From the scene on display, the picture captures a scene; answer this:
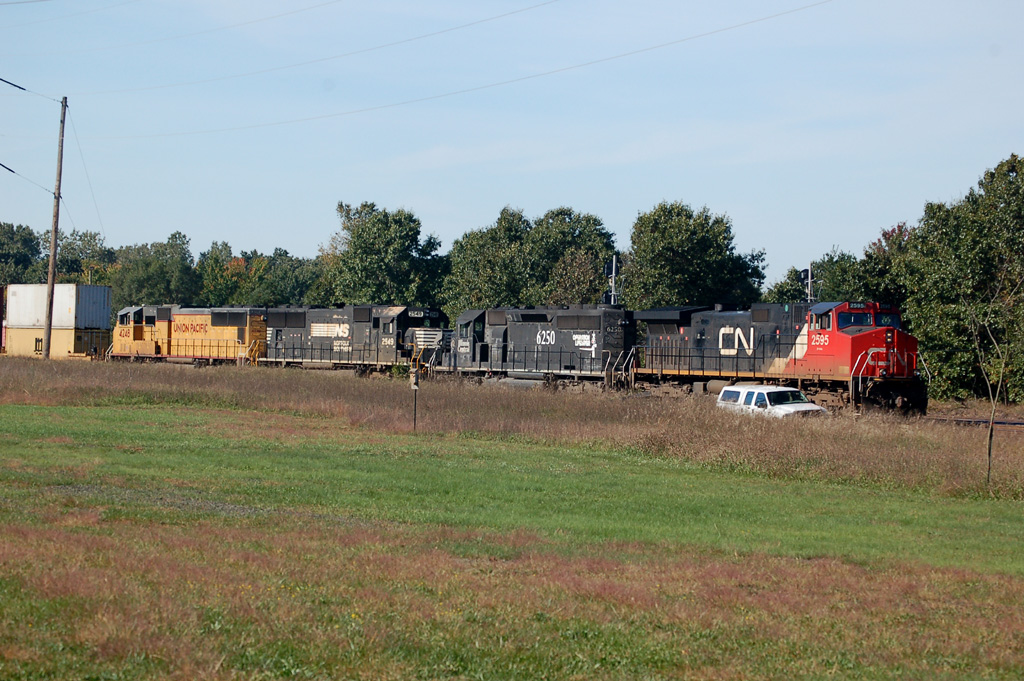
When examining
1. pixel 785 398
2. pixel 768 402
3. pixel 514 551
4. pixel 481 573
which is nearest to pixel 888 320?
pixel 785 398

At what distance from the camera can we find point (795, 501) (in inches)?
620

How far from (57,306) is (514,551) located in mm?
55912

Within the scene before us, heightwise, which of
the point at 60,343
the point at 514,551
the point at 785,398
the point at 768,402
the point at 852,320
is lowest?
the point at 514,551

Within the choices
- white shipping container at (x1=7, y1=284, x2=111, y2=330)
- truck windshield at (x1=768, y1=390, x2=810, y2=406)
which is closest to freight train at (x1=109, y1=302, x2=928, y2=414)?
white shipping container at (x1=7, y1=284, x2=111, y2=330)

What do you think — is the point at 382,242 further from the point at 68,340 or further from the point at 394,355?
the point at 394,355

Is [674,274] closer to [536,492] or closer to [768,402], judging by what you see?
[768,402]

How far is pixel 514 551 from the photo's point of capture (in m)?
11.0

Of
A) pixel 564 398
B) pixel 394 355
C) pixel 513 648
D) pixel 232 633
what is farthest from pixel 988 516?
pixel 394 355

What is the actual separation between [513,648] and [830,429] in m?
15.7

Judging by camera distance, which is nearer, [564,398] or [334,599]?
[334,599]

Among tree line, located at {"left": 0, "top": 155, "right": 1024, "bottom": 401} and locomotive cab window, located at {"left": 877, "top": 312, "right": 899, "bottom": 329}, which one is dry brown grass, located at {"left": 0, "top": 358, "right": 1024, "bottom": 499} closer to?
tree line, located at {"left": 0, "top": 155, "right": 1024, "bottom": 401}

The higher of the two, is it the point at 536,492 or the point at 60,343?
the point at 60,343

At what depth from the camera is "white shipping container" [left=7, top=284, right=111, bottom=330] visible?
5794 cm

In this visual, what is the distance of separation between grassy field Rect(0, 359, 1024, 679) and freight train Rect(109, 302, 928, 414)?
23.5ft
